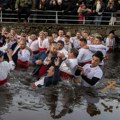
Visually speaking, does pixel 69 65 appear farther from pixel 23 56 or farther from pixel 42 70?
pixel 23 56

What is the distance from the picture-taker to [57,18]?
23984mm

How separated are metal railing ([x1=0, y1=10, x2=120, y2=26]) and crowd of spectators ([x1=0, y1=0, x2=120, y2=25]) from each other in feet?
0.50

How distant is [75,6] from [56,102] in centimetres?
1327

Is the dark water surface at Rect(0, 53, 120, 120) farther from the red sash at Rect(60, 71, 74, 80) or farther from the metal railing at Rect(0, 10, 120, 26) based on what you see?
the metal railing at Rect(0, 10, 120, 26)

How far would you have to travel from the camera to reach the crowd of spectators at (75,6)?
75.2 ft

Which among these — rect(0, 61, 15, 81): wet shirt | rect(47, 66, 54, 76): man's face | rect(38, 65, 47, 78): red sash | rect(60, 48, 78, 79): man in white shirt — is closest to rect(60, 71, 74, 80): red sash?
rect(60, 48, 78, 79): man in white shirt

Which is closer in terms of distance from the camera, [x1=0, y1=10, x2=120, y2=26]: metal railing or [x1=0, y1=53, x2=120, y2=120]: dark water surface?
[x1=0, y1=53, x2=120, y2=120]: dark water surface

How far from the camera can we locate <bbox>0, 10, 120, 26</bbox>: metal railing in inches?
931

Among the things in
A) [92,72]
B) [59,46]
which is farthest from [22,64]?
[92,72]

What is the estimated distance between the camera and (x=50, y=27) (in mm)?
24188

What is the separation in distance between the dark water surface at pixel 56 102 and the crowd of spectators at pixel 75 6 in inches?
411

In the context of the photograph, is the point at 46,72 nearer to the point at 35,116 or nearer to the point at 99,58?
the point at 99,58

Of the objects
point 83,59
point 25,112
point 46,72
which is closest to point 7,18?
point 83,59

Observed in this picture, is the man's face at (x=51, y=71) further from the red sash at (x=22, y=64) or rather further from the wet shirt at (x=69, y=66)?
the red sash at (x=22, y=64)
